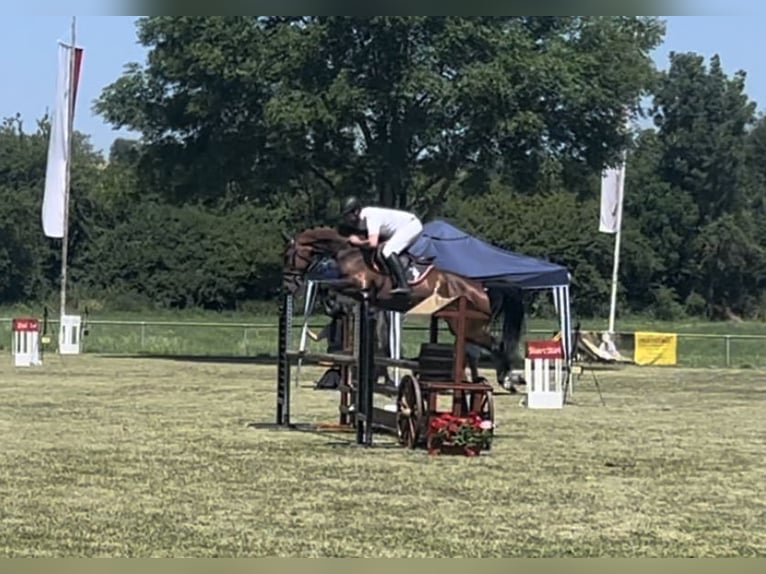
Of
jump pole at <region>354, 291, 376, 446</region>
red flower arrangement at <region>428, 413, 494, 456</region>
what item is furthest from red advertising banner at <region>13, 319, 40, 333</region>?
red flower arrangement at <region>428, 413, 494, 456</region>

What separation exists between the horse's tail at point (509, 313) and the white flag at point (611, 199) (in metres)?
14.5

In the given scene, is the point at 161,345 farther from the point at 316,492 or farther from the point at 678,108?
the point at 678,108

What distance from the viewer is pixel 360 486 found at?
460 inches

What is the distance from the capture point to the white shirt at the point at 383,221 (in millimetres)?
14992

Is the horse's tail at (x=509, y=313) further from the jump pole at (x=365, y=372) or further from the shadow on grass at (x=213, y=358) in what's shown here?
the shadow on grass at (x=213, y=358)

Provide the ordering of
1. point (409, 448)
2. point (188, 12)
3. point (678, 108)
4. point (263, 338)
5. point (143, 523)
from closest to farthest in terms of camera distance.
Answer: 1. point (188, 12)
2. point (143, 523)
3. point (409, 448)
4. point (263, 338)
5. point (678, 108)

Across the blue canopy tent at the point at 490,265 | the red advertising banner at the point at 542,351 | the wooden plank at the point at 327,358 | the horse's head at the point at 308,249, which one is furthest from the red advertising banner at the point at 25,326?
the horse's head at the point at 308,249

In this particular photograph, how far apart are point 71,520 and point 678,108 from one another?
7467 centimetres

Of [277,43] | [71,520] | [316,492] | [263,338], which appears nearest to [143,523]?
[71,520]

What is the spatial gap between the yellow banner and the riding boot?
24601mm

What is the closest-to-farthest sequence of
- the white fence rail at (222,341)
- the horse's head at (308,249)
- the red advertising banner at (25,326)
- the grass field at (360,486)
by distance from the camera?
1. the grass field at (360,486)
2. the horse's head at (308,249)
3. the red advertising banner at (25,326)
4. the white fence rail at (222,341)

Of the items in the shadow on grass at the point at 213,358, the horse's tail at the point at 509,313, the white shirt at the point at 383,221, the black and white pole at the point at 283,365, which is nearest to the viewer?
the white shirt at the point at 383,221

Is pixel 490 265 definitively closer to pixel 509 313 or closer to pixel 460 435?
pixel 509 313

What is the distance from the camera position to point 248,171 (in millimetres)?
36375
